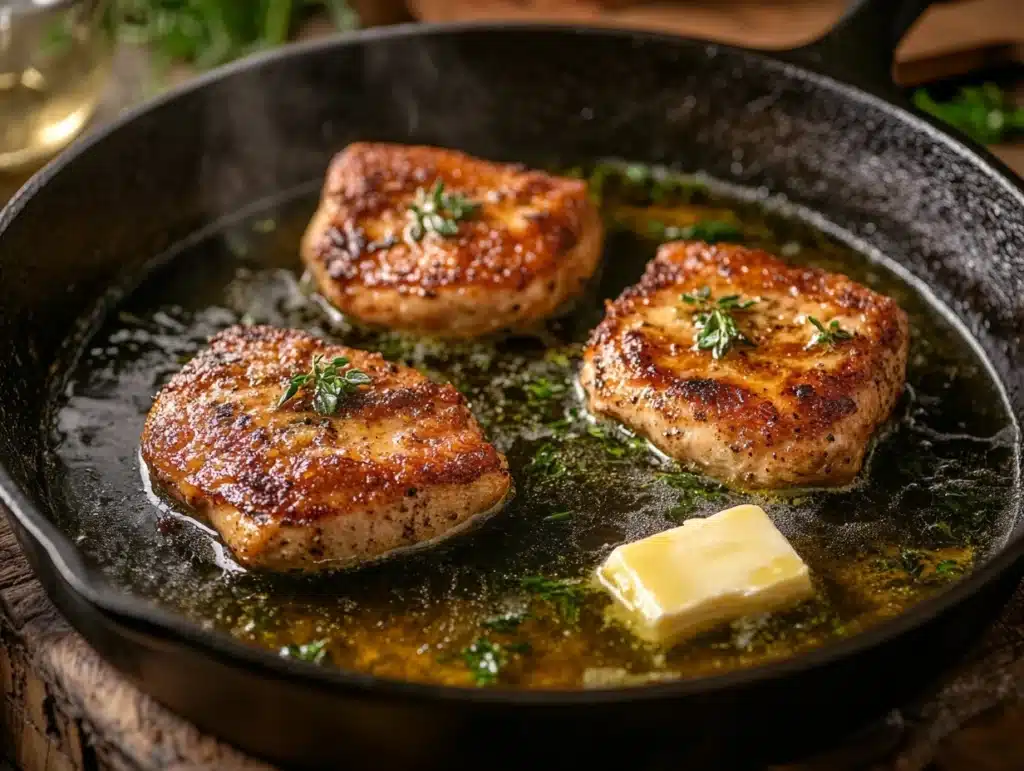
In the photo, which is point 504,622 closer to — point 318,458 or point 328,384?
point 318,458

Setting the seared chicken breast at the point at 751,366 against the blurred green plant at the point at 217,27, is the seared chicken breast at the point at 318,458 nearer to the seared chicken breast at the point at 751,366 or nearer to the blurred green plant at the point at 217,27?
the seared chicken breast at the point at 751,366

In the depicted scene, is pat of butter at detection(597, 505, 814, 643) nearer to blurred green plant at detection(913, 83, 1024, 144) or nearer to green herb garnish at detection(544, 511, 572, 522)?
green herb garnish at detection(544, 511, 572, 522)

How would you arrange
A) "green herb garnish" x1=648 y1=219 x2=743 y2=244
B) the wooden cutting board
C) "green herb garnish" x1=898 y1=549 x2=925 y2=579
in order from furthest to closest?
the wooden cutting board, "green herb garnish" x1=648 y1=219 x2=743 y2=244, "green herb garnish" x1=898 y1=549 x2=925 y2=579

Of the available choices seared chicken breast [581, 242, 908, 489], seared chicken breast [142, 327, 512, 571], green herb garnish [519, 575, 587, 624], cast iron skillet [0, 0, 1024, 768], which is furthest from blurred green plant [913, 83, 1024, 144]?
green herb garnish [519, 575, 587, 624]

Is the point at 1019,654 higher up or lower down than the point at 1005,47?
lower down

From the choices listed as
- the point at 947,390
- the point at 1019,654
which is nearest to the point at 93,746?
the point at 1019,654

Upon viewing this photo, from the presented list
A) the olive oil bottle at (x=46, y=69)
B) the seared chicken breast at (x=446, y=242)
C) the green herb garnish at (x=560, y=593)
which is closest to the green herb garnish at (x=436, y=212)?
the seared chicken breast at (x=446, y=242)

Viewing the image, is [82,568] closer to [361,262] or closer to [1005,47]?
[361,262]
